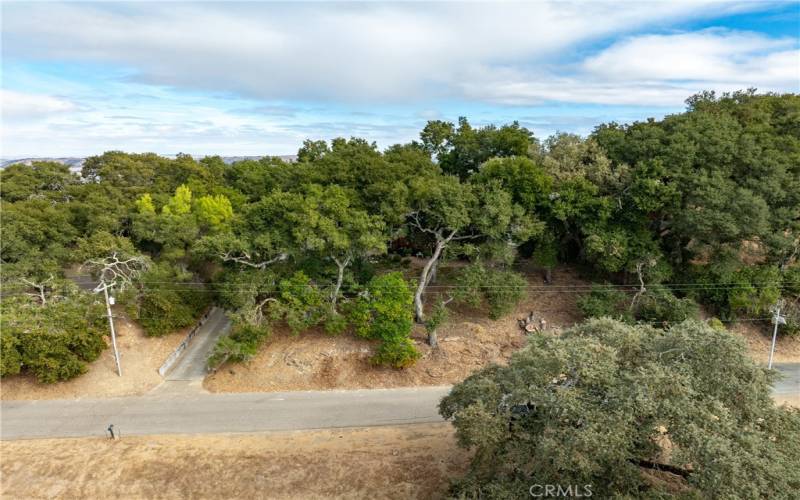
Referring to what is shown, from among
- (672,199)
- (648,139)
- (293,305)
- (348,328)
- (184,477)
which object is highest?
(648,139)

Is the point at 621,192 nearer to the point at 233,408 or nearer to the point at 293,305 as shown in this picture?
the point at 293,305

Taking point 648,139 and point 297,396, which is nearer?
point 297,396

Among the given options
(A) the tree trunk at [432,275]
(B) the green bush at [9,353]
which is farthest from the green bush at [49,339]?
(A) the tree trunk at [432,275]

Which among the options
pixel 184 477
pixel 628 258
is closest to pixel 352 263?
pixel 184 477

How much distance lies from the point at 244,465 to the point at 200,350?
7.70 meters

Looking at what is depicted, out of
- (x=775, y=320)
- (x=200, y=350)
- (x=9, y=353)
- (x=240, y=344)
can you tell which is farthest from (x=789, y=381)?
(x=9, y=353)

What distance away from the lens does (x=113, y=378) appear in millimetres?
15492

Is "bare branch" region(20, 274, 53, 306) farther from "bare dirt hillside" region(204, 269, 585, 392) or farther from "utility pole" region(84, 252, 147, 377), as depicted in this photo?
"bare dirt hillside" region(204, 269, 585, 392)

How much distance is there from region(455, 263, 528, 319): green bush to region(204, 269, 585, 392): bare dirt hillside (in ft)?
3.88

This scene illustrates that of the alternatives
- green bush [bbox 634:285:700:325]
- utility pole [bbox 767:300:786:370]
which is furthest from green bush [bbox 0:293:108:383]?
utility pole [bbox 767:300:786:370]

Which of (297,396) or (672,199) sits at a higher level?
(672,199)

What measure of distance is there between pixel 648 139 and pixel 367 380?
1523 centimetres

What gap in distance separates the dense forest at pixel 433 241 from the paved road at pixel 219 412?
4.57 ft

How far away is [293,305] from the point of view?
633 inches
